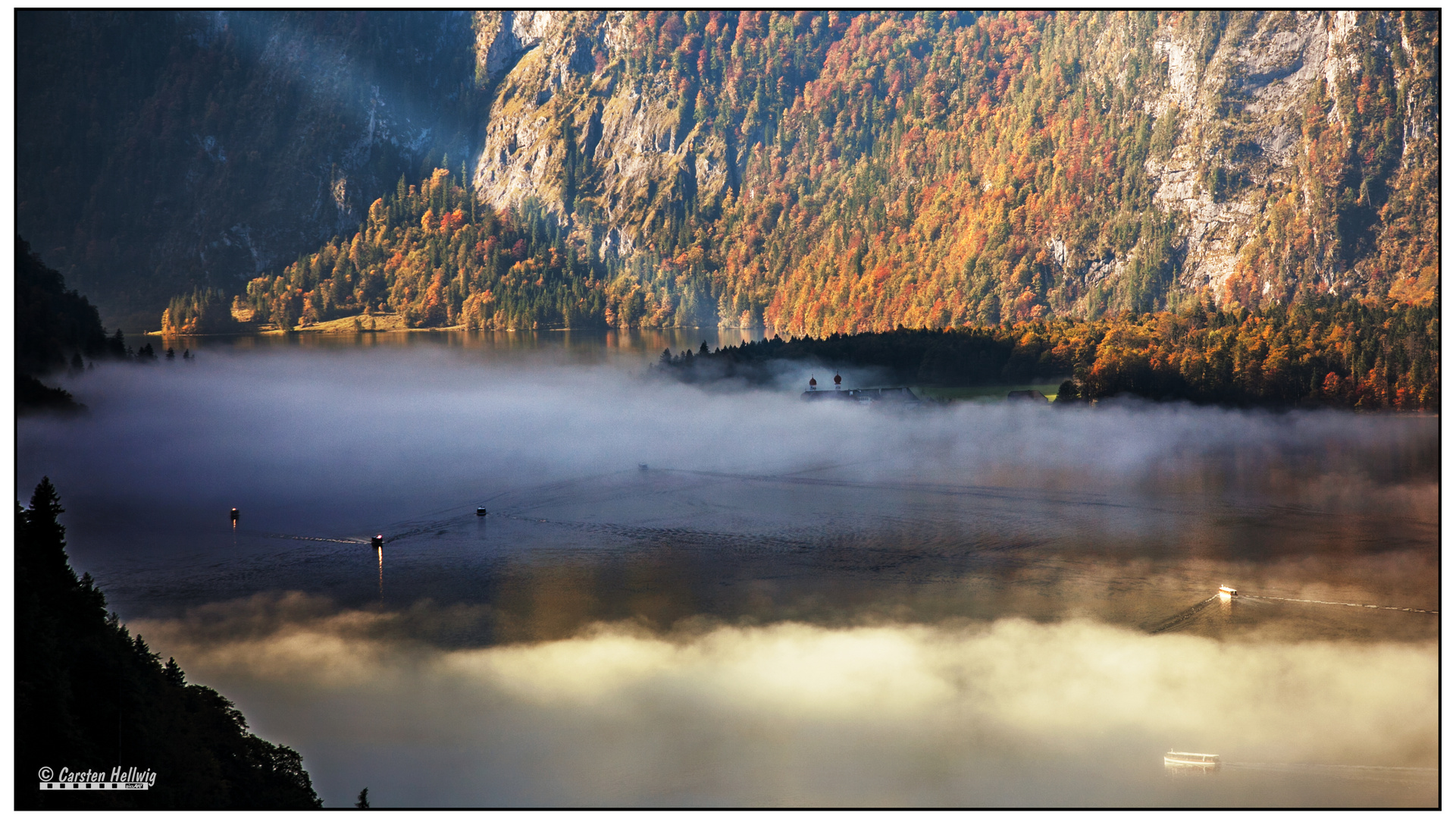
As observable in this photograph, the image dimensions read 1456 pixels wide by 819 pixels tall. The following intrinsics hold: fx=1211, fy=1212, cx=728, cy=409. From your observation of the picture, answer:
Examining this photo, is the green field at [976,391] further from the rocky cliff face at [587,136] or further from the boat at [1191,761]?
the rocky cliff face at [587,136]

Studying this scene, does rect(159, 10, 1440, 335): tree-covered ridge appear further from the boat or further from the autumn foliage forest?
the boat

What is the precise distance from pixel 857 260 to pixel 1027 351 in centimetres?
3474

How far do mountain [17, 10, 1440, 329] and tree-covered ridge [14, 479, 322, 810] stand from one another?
4209cm

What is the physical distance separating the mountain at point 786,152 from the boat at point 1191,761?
41642 mm

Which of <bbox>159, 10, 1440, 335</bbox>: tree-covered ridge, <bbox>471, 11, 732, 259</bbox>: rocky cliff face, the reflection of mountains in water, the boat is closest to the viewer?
the boat

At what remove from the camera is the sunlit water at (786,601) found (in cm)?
1530

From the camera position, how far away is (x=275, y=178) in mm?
107750

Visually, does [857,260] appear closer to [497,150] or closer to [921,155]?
[921,155]

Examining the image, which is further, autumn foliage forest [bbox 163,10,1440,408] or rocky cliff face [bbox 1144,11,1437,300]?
rocky cliff face [bbox 1144,11,1437,300]

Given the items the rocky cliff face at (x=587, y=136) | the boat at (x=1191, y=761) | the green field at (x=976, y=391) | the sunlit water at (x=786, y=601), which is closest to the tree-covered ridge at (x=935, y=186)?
the rocky cliff face at (x=587, y=136)

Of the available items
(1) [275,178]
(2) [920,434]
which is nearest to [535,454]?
(2) [920,434]

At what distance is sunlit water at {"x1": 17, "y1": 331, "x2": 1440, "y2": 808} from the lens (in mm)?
15305

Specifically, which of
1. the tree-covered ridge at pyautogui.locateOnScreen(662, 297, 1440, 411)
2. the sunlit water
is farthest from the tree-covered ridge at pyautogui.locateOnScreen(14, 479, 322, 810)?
the tree-covered ridge at pyautogui.locateOnScreen(662, 297, 1440, 411)

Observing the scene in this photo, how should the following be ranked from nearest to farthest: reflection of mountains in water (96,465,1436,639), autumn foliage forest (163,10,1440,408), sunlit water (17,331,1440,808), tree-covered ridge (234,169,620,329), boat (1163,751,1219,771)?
boat (1163,751,1219,771), sunlit water (17,331,1440,808), reflection of mountains in water (96,465,1436,639), autumn foliage forest (163,10,1440,408), tree-covered ridge (234,169,620,329)
